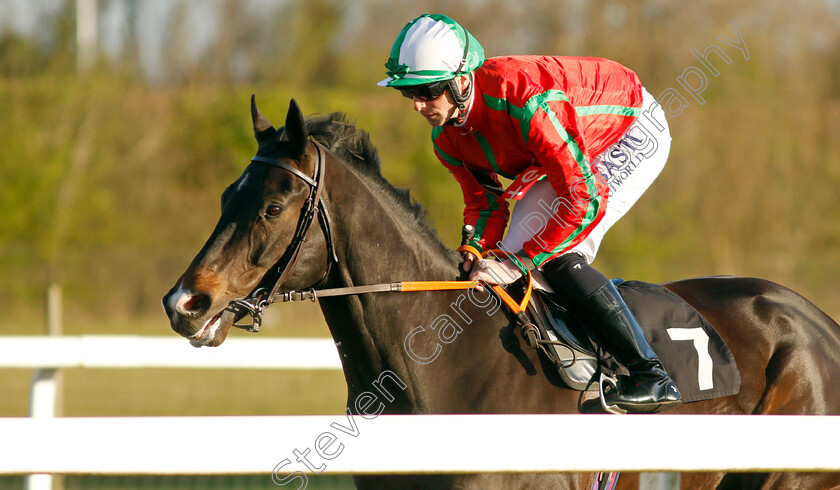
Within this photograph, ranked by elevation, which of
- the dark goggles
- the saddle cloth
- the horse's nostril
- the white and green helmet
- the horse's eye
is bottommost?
the saddle cloth

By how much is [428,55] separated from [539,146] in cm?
42

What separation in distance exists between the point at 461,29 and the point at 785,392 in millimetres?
1603

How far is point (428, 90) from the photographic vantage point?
2525 millimetres

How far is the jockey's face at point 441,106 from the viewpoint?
8.45 ft

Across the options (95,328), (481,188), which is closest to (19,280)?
(95,328)

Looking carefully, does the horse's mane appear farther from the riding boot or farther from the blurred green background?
the blurred green background

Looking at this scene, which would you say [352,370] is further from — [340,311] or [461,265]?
[461,265]

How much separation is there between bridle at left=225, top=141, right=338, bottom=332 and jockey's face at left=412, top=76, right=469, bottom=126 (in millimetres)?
383

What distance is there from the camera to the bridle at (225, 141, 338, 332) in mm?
2250

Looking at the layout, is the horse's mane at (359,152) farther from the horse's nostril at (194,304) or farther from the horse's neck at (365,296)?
the horse's nostril at (194,304)

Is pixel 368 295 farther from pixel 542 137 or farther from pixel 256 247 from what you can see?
pixel 542 137

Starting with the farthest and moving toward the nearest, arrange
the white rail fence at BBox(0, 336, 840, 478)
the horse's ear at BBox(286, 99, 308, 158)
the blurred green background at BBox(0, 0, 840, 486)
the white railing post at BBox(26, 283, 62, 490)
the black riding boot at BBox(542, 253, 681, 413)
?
the blurred green background at BBox(0, 0, 840, 486) → the white railing post at BBox(26, 283, 62, 490) → the black riding boot at BBox(542, 253, 681, 413) → the horse's ear at BBox(286, 99, 308, 158) → the white rail fence at BBox(0, 336, 840, 478)

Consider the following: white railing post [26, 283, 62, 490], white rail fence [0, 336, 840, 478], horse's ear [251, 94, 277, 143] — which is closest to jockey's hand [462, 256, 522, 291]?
horse's ear [251, 94, 277, 143]

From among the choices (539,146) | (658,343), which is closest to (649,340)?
(658,343)
